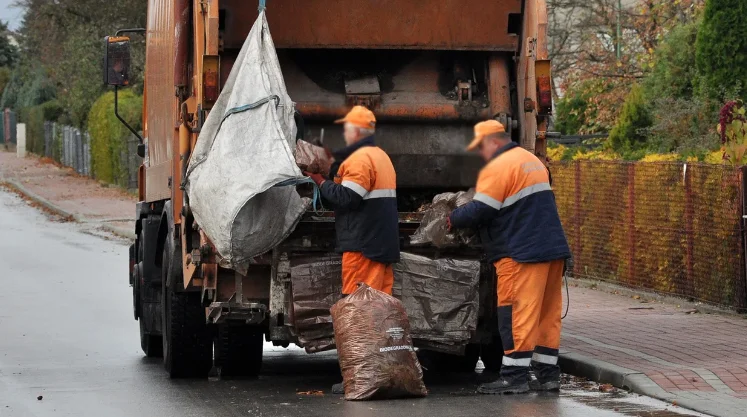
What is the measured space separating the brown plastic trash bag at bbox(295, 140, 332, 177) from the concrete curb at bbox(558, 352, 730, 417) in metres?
2.16

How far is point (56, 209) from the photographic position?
28.9 meters

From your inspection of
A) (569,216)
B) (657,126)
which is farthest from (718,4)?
(569,216)

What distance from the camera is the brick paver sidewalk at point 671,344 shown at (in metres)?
8.11

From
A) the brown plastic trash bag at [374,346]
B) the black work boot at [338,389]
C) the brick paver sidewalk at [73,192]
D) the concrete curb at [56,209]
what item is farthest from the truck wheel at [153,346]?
the brick paver sidewalk at [73,192]

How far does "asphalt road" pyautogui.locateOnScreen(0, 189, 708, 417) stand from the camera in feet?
25.7

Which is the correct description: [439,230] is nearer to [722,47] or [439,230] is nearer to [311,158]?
[311,158]

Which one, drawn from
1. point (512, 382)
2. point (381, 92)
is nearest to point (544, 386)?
point (512, 382)

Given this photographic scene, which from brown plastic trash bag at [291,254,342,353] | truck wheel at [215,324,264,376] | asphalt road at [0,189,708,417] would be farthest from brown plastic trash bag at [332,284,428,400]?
truck wheel at [215,324,264,376]

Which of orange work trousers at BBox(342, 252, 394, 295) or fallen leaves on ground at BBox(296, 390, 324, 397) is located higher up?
orange work trousers at BBox(342, 252, 394, 295)

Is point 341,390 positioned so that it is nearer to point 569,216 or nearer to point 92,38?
point 569,216

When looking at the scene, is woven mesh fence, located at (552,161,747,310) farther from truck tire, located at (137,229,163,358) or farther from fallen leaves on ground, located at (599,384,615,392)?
truck tire, located at (137,229,163,358)

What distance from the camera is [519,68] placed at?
9.12 metres

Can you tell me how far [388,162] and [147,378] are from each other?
7.67 feet

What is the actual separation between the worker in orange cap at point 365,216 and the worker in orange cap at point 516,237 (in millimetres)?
390
